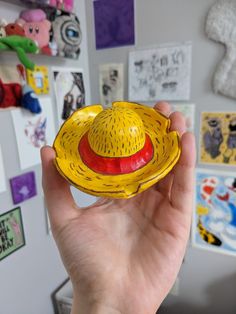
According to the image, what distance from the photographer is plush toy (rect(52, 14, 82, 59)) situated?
33.0 inches

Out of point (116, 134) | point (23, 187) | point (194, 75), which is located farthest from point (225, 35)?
point (23, 187)

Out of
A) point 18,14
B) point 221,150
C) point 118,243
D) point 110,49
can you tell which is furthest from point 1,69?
point 221,150

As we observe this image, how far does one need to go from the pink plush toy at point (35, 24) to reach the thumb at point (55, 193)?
477 mm

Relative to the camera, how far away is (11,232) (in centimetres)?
81

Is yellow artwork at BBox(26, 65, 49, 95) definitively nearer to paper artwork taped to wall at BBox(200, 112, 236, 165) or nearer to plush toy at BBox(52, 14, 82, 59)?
plush toy at BBox(52, 14, 82, 59)

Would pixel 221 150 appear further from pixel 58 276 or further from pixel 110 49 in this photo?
pixel 58 276

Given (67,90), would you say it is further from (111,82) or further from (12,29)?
(12,29)

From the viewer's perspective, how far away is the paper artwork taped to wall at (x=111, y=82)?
1.03 meters

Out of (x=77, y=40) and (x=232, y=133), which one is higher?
(x=77, y=40)

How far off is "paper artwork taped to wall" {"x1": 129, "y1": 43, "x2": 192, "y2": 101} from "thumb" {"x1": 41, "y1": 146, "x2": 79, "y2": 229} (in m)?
0.61

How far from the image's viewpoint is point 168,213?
19.2 inches

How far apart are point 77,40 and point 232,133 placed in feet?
1.85

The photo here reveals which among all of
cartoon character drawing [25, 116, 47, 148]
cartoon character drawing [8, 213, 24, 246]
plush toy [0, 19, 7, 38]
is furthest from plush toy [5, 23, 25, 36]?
cartoon character drawing [8, 213, 24, 246]

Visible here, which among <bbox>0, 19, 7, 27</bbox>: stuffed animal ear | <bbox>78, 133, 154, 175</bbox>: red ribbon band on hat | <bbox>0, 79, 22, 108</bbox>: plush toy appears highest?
<bbox>0, 19, 7, 27</bbox>: stuffed animal ear
